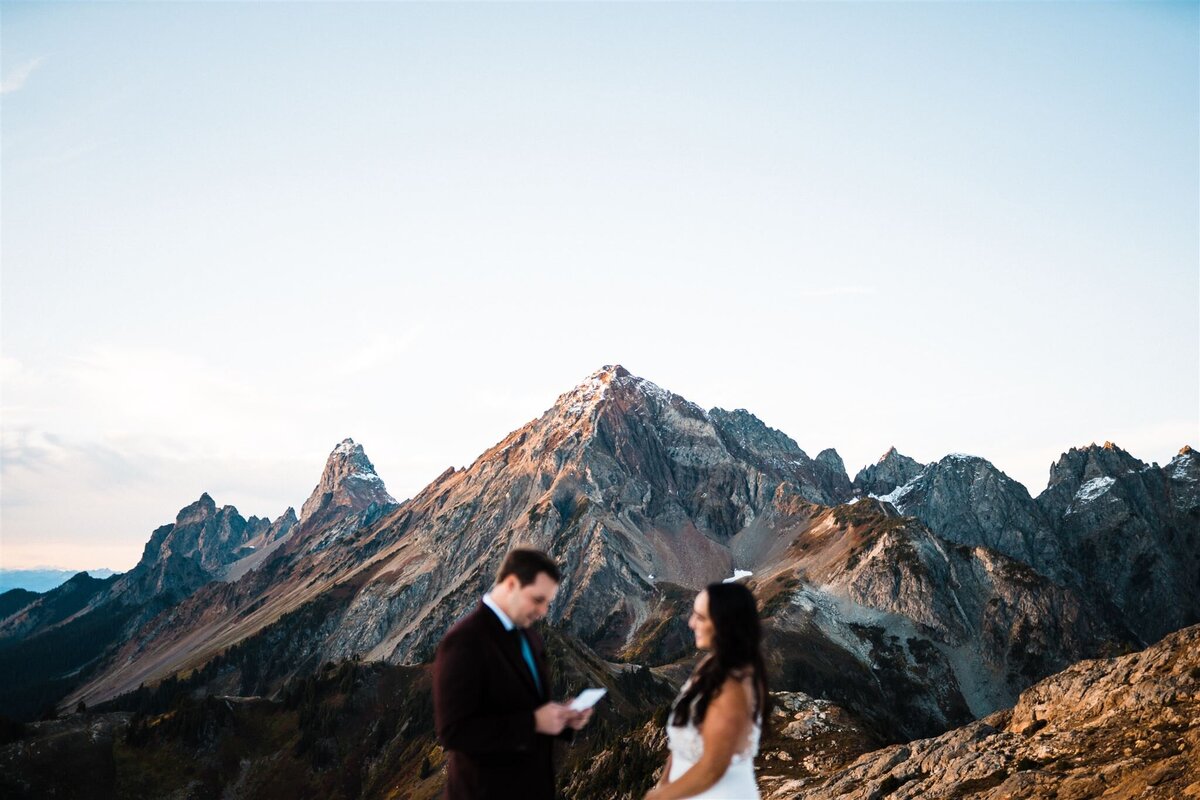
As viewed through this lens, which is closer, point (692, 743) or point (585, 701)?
point (692, 743)

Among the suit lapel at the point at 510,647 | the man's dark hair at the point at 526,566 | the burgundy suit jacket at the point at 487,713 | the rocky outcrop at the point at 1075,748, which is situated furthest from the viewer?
the rocky outcrop at the point at 1075,748

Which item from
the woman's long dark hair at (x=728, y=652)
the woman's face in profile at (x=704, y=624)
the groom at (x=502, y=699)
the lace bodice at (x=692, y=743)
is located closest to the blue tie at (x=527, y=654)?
the groom at (x=502, y=699)

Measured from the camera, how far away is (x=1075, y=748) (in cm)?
3416

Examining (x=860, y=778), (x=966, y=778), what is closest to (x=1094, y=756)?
(x=966, y=778)

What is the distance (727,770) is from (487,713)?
8.06 ft

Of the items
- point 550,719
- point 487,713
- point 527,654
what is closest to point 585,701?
point 550,719

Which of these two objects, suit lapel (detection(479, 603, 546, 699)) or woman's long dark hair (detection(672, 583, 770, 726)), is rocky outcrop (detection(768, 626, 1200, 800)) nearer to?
woman's long dark hair (detection(672, 583, 770, 726))

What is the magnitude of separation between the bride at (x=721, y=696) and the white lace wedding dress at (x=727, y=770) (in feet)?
0.05

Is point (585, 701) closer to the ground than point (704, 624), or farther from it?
closer to the ground

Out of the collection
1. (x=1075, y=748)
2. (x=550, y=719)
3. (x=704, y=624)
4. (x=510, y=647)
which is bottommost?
(x=1075, y=748)

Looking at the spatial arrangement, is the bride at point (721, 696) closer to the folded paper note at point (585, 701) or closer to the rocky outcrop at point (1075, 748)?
the folded paper note at point (585, 701)

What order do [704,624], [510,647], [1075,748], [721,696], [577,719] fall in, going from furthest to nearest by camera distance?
[1075,748], [577,719], [510,647], [704,624], [721,696]

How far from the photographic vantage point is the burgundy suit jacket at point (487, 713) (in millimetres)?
8070

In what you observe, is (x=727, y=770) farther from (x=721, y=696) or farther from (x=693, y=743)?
(x=721, y=696)
